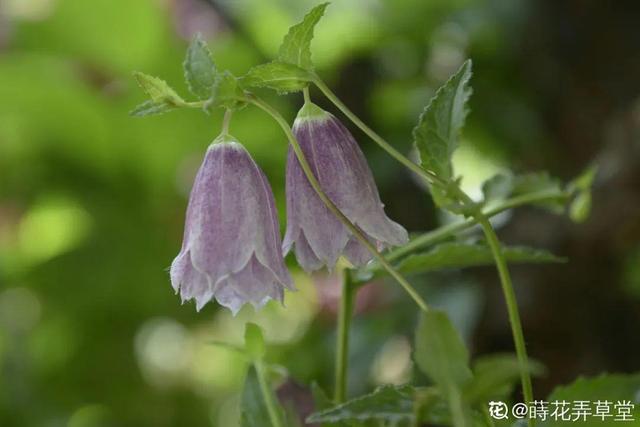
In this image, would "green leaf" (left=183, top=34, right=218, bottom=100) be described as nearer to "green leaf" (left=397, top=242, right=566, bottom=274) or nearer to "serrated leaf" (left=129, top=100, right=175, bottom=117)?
"serrated leaf" (left=129, top=100, right=175, bottom=117)

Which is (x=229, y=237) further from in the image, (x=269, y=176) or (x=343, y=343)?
(x=269, y=176)

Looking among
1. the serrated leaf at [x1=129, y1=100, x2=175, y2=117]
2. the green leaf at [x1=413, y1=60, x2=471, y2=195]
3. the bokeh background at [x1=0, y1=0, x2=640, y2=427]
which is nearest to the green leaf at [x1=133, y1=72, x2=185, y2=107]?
the serrated leaf at [x1=129, y1=100, x2=175, y2=117]

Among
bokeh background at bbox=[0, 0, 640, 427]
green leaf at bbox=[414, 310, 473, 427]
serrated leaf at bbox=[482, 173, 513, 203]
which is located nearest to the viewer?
green leaf at bbox=[414, 310, 473, 427]

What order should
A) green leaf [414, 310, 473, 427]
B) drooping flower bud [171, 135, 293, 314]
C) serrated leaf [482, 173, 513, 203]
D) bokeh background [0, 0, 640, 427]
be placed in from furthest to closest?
1. bokeh background [0, 0, 640, 427]
2. serrated leaf [482, 173, 513, 203]
3. drooping flower bud [171, 135, 293, 314]
4. green leaf [414, 310, 473, 427]

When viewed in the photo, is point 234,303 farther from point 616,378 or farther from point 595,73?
point 595,73

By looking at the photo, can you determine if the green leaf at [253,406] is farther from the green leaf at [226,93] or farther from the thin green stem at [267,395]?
the green leaf at [226,93]

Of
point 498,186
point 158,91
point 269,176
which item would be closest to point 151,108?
point 158,91
